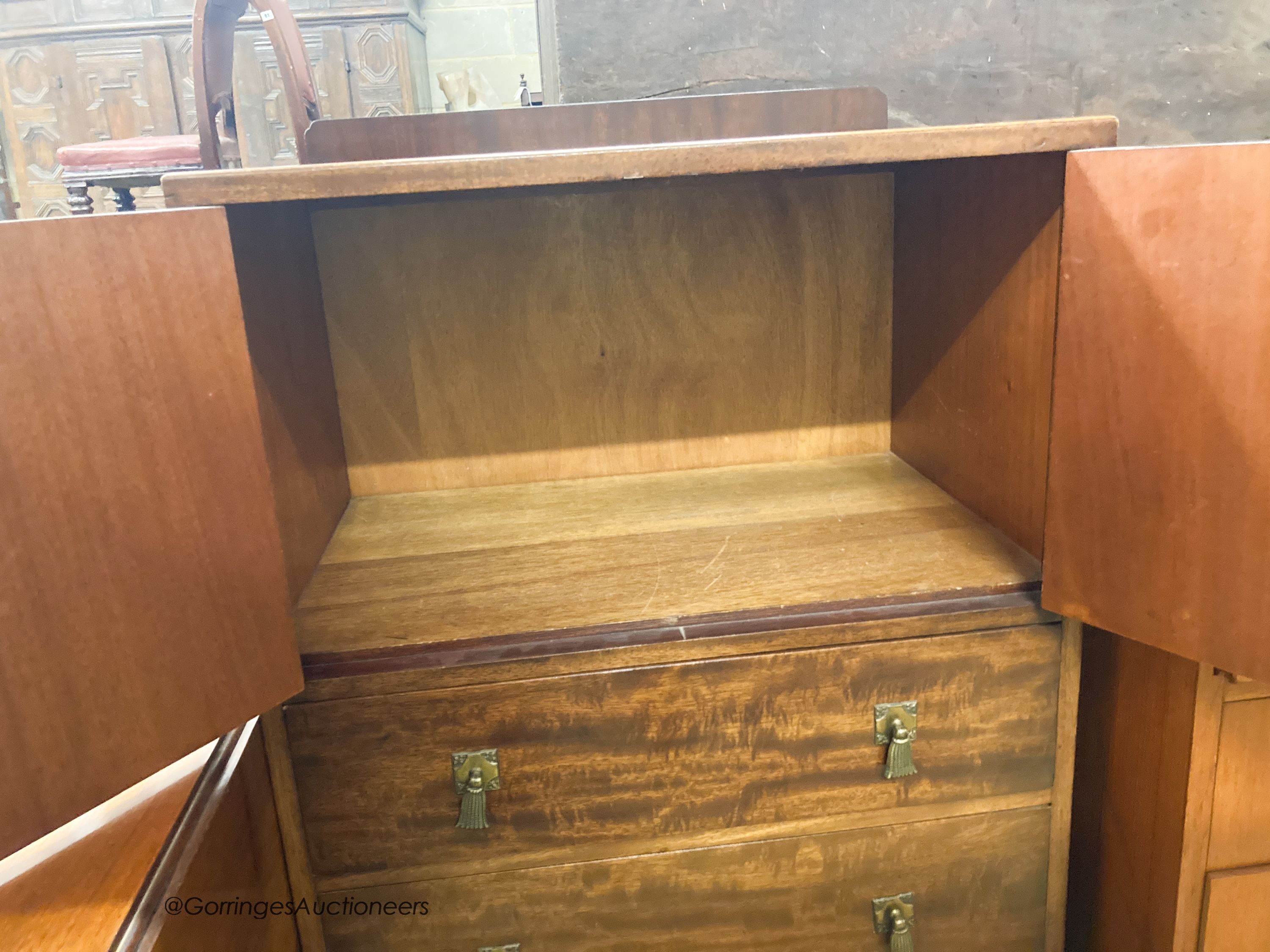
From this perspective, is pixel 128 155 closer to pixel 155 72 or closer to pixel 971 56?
pixel 155 72

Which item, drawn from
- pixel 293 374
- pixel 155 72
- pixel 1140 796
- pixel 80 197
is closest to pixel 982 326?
pixel 1140 796

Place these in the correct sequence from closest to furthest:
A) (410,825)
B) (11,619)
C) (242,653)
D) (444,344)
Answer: (11,619) → (242,653) → (410,825) → (444,344)

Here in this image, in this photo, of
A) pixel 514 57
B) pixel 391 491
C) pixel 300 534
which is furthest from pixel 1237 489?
pixel 514 57

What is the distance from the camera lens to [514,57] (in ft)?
12.4

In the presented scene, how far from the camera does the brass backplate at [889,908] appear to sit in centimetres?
83

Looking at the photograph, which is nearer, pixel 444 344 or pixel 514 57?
pixel 444 344

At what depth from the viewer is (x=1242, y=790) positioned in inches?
31.2

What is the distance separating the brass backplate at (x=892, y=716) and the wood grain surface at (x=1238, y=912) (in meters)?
0.33

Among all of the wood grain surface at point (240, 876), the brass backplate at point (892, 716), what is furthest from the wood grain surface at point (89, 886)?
the brass backplate at point (892, 716)

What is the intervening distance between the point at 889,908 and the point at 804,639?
302mm

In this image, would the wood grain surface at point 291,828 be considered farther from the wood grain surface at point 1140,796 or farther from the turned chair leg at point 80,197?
the turned chair leg at point 80,197

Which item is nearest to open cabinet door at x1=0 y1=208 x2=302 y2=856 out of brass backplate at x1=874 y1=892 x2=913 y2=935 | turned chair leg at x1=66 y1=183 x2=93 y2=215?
brass backplate at x1=874 y1=892 x2=913 y2=935

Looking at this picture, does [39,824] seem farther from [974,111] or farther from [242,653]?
[974,111]

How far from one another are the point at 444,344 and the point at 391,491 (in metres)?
0.21
